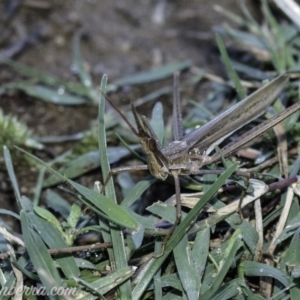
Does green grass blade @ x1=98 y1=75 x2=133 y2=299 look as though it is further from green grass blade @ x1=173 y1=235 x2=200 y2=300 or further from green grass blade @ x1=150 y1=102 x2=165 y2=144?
green grass blade @ x1=150 y1=102 x2=165 y2=144

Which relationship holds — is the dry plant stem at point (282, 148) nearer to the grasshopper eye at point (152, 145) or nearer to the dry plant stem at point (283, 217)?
the dry plant stem at point (283, 217)

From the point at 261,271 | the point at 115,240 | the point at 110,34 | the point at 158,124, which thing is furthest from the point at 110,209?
the point at 110,34

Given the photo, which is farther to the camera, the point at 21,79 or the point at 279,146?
the point at 21,79

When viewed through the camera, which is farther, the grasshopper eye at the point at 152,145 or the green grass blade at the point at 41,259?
the grasshopper eye at the point at 152,145

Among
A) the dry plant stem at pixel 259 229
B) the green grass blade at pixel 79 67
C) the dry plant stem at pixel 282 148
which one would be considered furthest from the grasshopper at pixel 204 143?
the green grass blade at pixel 79 67

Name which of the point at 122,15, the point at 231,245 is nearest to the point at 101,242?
the point at 231,245

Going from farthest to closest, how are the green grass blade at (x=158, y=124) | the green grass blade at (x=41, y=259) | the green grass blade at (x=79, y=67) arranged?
the green grass blade at (x=79, y=67), the green grass blade at (x=158, y=124), the green grass blade at (x=41, y=259)

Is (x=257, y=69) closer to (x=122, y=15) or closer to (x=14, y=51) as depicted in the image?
(x=122, y=15)

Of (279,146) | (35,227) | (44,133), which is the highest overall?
(279,146)

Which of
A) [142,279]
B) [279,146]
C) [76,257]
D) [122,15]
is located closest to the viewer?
[142,279]
